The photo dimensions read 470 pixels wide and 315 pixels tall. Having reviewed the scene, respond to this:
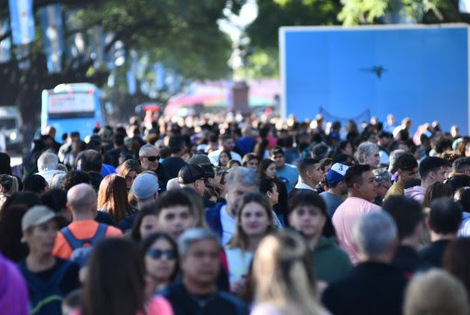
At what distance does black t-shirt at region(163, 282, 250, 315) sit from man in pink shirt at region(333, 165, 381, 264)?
2.83m

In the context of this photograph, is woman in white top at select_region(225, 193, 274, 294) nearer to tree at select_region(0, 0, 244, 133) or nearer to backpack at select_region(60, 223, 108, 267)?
backpack at select_region(60, 223, 108, 267)

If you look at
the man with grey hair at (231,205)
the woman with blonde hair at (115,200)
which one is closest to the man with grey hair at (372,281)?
the man with grey hair at (231,205)

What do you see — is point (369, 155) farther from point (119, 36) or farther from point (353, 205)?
point (119, 36)

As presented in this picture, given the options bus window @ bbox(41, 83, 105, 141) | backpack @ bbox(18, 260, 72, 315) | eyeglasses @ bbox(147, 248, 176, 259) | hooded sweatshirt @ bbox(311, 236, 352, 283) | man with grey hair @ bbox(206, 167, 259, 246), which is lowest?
backpack @ bbox(18, 260, 72, 315)

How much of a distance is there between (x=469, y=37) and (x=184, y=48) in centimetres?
3537

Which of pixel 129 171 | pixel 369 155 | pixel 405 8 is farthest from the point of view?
pixel 405 8

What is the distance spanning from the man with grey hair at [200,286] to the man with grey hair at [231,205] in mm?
2318

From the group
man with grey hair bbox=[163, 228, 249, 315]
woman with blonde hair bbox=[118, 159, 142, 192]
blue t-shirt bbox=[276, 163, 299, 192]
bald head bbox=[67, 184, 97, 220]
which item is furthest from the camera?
blue t-shirt bbox=[276, 163, 299, 192]

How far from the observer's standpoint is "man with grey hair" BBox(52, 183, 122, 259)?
29.2 feet

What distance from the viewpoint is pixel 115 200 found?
11250 mm

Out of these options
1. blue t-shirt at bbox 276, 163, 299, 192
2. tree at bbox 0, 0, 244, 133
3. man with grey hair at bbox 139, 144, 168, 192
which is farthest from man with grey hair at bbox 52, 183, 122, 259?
tree at bbox 0, 0, 244, 133

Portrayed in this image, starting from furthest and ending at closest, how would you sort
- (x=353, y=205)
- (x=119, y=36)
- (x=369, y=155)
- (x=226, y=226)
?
(x=119, y=36) < (x=369, y=155) < (x=353, y=205) < (x=226, y=226)

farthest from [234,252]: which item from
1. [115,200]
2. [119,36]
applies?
[119,36]

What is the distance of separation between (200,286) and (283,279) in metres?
0.86
